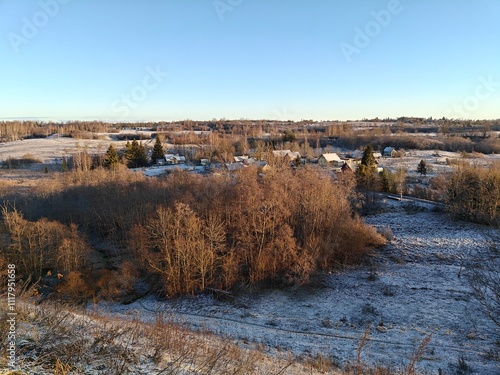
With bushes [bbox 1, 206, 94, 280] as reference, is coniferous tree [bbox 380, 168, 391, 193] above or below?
above

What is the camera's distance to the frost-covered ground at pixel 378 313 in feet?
52.6

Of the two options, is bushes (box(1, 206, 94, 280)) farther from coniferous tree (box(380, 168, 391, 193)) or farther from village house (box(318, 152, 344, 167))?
village house (box(318, 152, 344, 167))

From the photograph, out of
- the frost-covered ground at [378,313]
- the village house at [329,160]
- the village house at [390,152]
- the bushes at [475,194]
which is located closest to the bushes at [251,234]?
the frost-covered ground at [378,313]

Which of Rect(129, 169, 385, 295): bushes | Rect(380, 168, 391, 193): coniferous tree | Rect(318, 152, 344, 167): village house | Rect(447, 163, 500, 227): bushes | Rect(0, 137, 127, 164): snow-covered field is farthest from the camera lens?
Rect(0, 137, 127, 164): snow-covered field

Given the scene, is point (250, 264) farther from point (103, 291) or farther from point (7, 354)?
point (7, 354)

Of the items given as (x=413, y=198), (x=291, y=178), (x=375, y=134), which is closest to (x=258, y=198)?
(x=291, y=178)

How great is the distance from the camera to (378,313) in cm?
2102

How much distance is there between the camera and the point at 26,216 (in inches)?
1371

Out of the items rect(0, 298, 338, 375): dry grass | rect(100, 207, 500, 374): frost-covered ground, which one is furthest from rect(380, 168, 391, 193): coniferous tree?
rect(0, 298, 338, 375): dry grass

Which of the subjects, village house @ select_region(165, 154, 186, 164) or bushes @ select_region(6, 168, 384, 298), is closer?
bushes @ select_region(6, 168, 384, 298)

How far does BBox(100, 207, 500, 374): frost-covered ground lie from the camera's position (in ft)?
52.6

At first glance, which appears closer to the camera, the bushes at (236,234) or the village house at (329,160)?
the bushes at (236,234)

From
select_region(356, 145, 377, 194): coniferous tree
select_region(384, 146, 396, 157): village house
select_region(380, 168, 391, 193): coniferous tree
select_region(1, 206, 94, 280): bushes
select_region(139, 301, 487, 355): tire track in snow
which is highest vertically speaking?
select_region(384, 146, 396, 157): village house

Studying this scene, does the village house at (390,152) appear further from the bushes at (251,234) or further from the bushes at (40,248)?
the bushes at (40,248)
